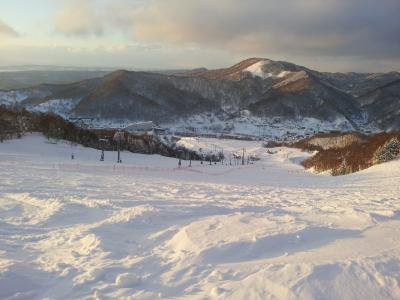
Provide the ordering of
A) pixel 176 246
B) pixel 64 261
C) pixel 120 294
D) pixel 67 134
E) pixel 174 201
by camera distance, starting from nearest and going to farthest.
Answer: pixel 120 294
pixel 64 261
pixel 176 246
pixel 174 201
pixel 67 134

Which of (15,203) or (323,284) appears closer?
(323,284)

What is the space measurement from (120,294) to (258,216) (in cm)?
609

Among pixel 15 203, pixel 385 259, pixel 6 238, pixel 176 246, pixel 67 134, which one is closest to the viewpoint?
pixel 385 259

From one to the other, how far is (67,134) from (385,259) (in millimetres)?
84189

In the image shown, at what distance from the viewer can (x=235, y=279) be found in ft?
29.1

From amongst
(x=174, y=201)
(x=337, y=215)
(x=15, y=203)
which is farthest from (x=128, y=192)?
(x=337, y=215)

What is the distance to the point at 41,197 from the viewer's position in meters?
17.5

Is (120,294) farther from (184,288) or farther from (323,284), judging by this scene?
(323,284)

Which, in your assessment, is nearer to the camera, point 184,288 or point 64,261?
point 184,288

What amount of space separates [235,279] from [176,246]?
2529mm

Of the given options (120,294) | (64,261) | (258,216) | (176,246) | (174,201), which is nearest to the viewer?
(120,294)

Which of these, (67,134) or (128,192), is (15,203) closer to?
(128,192)

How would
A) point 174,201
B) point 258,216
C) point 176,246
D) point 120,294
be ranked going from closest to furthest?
point 120,294
point 176,246
point 258,216
point 174,201

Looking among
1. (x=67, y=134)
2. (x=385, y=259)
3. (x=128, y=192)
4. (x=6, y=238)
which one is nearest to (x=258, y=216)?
(x=385, y=259)
